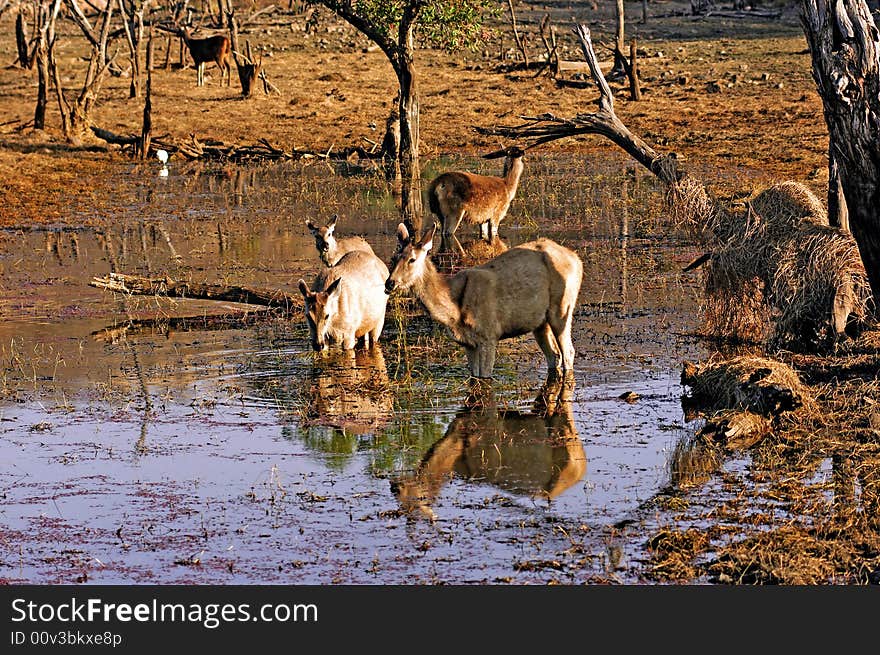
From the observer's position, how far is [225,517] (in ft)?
29.1

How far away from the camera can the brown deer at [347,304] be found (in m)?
12.9

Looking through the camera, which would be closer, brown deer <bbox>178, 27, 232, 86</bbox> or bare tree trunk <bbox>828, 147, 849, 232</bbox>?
bare tree trunk <bbox>828, 147, 849, 232</bbox>

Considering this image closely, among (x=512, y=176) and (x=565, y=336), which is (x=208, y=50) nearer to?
(x=512, y=176)

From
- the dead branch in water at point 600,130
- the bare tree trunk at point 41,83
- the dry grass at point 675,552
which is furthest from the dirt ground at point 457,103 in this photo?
the dry grass at point 675,552

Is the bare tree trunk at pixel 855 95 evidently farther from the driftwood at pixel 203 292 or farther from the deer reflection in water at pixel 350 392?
the driftwood at pixel 203 292

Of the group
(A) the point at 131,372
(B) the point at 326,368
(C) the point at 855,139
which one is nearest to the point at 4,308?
(A) the point at 131,372

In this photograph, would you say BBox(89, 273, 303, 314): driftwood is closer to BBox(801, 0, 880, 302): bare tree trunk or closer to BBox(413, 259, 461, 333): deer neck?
BBox(413, 259, 461, 333): deer neck

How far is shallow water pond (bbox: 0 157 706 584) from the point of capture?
8148mm

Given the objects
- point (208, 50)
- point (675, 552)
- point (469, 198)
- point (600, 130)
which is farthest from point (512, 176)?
point (208, 50)

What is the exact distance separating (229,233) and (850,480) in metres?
13.5

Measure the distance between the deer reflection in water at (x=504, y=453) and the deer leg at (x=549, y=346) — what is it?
519mm

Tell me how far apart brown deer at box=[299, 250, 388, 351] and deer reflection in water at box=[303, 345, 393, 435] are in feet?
0.64

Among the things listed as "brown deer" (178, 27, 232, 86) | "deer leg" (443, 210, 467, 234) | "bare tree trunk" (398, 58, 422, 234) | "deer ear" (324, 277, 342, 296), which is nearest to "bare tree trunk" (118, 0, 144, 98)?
"brown deer" (178, 27, 232, 86)

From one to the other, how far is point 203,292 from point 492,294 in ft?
14.3
